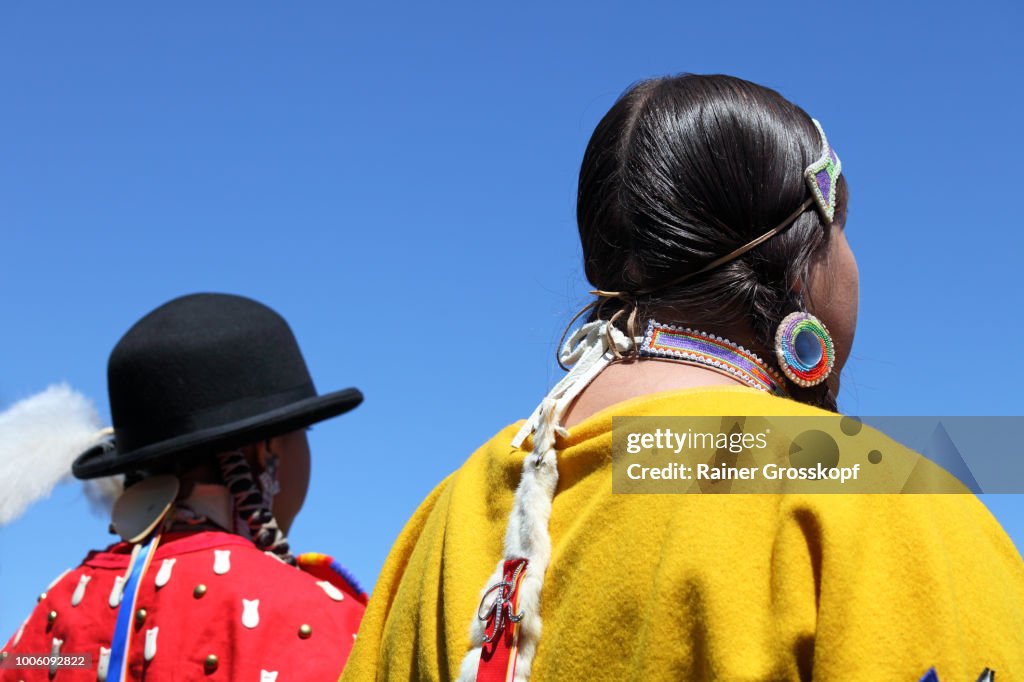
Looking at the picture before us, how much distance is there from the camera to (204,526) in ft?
11.3

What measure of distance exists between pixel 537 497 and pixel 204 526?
6.64ft

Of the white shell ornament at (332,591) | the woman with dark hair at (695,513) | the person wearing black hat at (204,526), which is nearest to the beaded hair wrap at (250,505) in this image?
the person wearing black hat at (204,526)

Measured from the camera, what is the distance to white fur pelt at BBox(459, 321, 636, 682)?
5.27 feet

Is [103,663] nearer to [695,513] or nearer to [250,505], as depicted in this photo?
[250,505]

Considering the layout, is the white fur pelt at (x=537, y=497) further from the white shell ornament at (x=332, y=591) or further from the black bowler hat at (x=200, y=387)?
the black bowler hat at (x=200, y=387)

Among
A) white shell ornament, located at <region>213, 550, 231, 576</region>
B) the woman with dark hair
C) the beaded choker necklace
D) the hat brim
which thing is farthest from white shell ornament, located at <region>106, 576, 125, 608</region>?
the beaded choker necklace

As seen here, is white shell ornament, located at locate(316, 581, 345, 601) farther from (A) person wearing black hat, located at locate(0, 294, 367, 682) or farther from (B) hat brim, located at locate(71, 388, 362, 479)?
(B) hat brim, located at locate(71, 388, 362, 479)

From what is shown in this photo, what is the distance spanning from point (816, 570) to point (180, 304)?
288cm

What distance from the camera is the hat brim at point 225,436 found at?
3.50 meters

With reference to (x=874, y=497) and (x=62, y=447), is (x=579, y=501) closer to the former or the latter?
(x=874, y=497)

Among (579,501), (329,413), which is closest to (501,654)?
(579,501)

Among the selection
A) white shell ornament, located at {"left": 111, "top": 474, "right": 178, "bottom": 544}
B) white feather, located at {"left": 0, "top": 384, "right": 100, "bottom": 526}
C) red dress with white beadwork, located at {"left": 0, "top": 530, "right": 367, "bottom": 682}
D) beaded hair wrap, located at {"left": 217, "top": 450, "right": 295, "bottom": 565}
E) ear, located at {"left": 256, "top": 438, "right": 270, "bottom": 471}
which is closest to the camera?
red dress with white beadwork, located at {"left": 0, "top": 530, "right": 367, "bottom": 682}

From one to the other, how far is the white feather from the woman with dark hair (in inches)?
91.9

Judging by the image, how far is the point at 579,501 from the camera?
1675 mm
